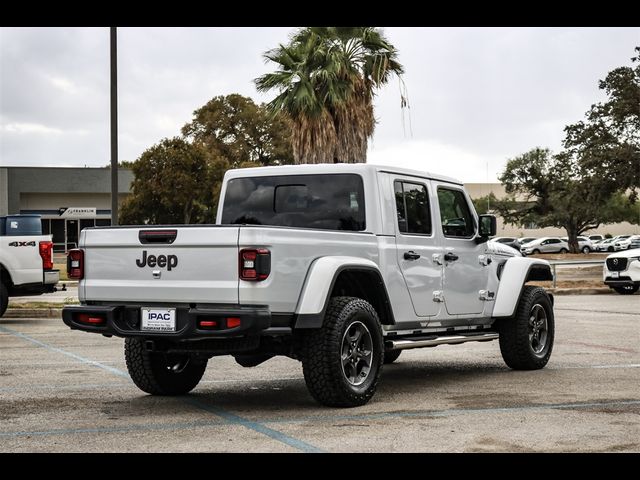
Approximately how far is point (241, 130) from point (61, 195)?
579 inches

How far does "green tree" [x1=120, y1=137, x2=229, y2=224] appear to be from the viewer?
55719 mm

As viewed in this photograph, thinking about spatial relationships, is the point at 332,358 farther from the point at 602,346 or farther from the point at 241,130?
the point at 241,130

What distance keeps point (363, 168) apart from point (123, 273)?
234 cm

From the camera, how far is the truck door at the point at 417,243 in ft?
29.4

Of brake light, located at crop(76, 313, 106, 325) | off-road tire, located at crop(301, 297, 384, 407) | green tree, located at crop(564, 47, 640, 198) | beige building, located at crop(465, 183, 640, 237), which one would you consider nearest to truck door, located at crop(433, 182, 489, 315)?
off-road tire, located at crop(301, 297, 384, 407)

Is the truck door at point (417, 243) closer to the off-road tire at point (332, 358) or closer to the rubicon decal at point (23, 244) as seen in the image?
the off-road tire at point (332, 358)

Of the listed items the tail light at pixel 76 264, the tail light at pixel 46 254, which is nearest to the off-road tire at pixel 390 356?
Result: the tail light at pixel 76 264

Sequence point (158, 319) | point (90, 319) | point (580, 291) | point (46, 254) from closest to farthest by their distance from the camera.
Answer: point (158, 319) → point (90, 319) → point (46, 254) → point (580, 291)

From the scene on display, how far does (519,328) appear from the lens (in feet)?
34.1

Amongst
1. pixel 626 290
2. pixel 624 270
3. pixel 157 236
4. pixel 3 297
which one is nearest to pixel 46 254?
pixel 3 297

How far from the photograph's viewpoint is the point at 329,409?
7.93 metres

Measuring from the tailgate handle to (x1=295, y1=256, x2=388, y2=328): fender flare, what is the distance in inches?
43.6

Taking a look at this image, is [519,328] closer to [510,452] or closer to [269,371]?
[269,371]
